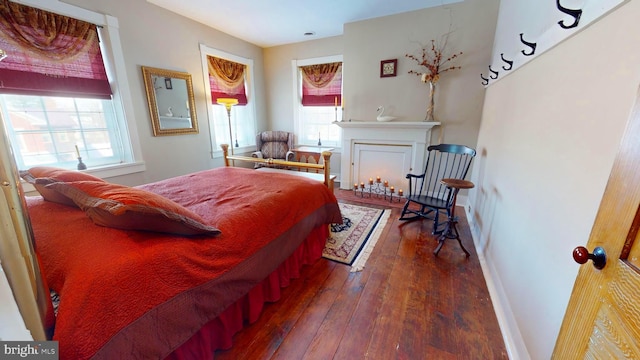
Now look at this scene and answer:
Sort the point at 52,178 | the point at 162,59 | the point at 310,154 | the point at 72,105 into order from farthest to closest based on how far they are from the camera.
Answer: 1. the point at 310,154
2. the point at 162,59
3. the point at 72,105
4. the point at 52,178

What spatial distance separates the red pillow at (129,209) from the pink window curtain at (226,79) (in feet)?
10.1

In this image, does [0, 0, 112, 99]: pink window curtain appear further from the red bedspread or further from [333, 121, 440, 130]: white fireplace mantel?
[333, 121, 440, 130]: white fireplace mantel

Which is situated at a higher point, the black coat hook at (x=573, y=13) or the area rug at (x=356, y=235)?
the black coat hook at (x=573, y=13)

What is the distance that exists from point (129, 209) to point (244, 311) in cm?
91

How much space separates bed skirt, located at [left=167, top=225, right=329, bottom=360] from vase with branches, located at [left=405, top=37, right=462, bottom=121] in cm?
248

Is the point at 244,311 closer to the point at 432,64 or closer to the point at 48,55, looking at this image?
the point at 48,55

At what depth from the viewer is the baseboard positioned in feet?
4.04

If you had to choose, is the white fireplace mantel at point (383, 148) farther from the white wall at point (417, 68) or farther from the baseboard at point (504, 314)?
the baseboard at point (504, 314)

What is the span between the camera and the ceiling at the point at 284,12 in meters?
2.92

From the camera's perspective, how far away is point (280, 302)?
64.4 inches

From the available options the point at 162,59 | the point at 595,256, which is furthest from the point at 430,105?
the point at 162,59

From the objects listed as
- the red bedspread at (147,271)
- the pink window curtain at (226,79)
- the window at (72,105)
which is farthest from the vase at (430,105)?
the window at (72,105)

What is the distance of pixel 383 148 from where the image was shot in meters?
3.65

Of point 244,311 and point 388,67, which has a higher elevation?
point 388,67
